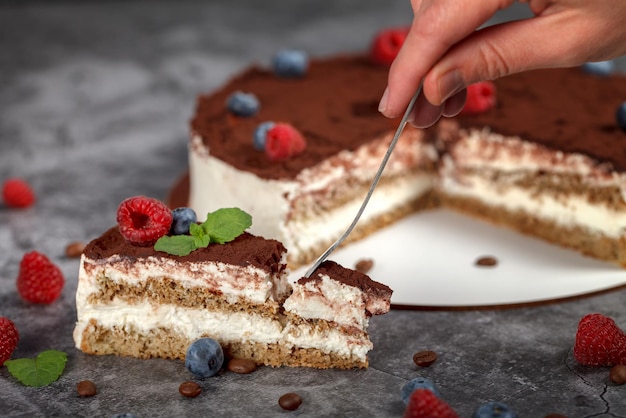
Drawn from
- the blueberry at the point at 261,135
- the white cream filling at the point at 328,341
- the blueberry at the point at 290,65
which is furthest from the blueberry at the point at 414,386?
the blueberry at the point at 290,65

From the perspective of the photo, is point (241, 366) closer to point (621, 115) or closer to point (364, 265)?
point (364, 265)

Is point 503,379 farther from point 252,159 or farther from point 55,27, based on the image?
point 55,27

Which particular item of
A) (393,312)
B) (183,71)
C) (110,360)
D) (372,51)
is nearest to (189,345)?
(110,360)

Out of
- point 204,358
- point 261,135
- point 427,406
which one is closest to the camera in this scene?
point 427,406

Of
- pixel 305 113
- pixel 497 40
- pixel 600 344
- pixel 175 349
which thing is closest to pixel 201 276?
pixel 175 349

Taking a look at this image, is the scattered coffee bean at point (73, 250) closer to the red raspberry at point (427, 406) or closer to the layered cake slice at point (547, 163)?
the layered cake slice at point (547, 163)

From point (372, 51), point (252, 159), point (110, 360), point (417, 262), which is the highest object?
point (372, 51)

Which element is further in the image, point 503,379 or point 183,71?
point 183,71
